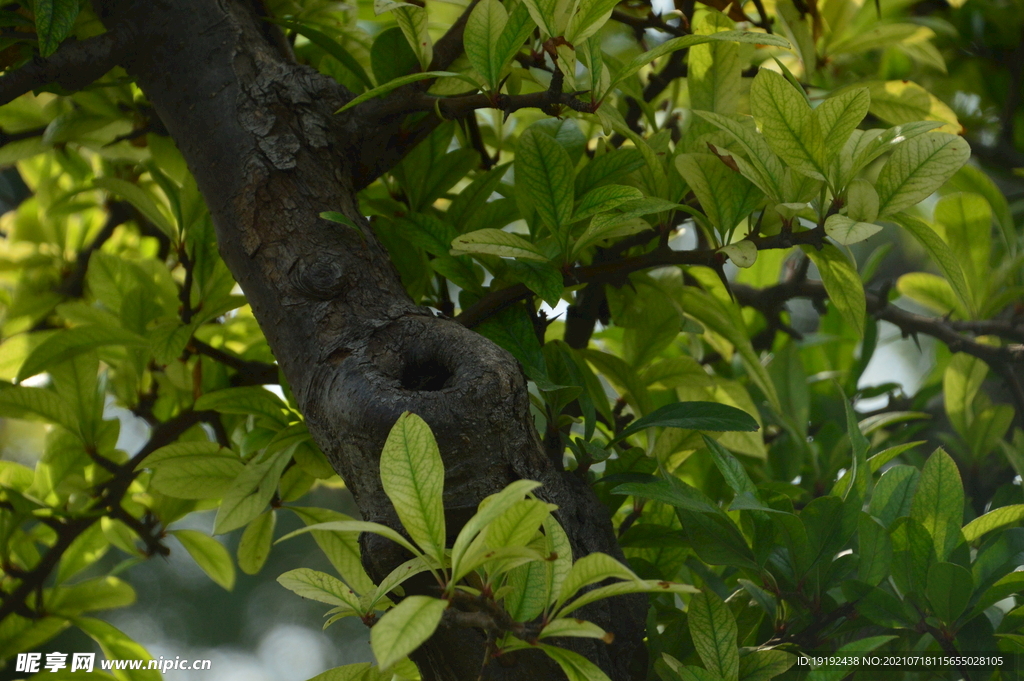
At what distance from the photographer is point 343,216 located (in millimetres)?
482

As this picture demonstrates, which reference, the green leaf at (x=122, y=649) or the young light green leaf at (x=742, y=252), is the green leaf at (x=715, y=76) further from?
the green leaf at (x=122, y=649)

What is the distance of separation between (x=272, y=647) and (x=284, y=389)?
275 cm

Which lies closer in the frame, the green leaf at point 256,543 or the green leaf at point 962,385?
the green leaf at point 256,543

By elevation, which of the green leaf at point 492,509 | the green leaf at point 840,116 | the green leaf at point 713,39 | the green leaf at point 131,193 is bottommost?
the green leaf at point 492,509

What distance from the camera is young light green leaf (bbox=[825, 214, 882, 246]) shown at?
0.41 m

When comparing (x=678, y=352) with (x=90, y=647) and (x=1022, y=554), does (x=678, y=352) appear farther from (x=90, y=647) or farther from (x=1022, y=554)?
(x=90, y=647)

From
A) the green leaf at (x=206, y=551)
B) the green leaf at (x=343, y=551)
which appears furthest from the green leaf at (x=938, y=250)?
the green leaf at (x=206, y=551)

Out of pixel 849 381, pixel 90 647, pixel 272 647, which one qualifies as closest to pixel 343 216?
pixel 849 381

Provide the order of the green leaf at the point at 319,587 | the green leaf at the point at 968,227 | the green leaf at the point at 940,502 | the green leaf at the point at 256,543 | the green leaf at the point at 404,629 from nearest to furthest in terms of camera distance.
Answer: the green leaf at the point at 404,629 → the green leaf at the point at 319,587 → the green leaf at the point at 940,502 → the green leaf at the point at 256,543 → the green leaf at the point at 968,227

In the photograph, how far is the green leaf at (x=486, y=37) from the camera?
469 mm

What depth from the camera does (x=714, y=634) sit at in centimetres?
44

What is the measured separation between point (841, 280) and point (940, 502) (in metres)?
0.17

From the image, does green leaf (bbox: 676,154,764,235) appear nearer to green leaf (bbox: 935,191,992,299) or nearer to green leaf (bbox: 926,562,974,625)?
green leaf (bbox: 926,562,974,625)

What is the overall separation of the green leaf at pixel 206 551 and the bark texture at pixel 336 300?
1.21ft
